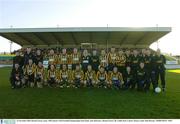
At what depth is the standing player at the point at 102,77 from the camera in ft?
24.1

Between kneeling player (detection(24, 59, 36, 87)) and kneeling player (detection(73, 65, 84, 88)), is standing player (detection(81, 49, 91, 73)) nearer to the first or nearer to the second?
kneeling player (detection(73, 65, 84, 88))

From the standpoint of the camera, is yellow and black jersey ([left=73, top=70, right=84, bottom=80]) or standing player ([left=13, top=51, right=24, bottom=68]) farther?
standing player ([left=13, top=51, right=24, bottom=68])

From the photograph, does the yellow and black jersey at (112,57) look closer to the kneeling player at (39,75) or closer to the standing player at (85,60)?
the standing player at (85,60)

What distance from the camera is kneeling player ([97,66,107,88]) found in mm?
7332

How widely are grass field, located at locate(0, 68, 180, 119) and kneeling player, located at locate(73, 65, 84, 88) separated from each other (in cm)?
78

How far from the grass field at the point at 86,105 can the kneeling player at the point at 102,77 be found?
73 cm

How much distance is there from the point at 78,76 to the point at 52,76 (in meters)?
0.63

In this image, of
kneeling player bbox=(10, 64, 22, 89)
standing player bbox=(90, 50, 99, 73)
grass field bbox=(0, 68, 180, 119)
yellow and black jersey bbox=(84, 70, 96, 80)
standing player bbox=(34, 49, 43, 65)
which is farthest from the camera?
standing player bbox=(34, 49, 43, 65)

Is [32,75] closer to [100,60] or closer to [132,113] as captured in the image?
[100,60]

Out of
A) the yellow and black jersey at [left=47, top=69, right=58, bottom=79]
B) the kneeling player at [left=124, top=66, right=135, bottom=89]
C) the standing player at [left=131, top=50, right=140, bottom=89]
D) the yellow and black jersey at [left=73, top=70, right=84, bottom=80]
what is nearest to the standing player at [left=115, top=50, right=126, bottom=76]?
the kneeling player at [left=124, top=66, right=135, bottom=89]

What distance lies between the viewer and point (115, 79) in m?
7.27

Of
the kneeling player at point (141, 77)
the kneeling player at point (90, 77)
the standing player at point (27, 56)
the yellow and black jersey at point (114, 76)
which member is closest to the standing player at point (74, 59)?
the kneeling player at point (90, 77)

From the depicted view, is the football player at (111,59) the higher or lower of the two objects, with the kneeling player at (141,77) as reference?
higher

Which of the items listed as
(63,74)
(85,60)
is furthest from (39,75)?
(85,60)
